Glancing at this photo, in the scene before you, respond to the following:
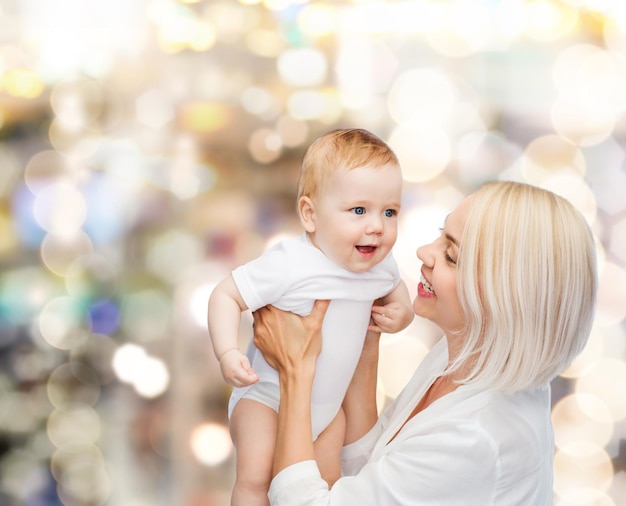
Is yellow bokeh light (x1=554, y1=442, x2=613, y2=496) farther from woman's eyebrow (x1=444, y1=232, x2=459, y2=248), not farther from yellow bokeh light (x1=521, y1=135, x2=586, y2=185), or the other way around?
woman's eyebrow (x1=444, y1=232, x2=459, y2=248)

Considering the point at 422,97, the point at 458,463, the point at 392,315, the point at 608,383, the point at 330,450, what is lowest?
the point at 608,383

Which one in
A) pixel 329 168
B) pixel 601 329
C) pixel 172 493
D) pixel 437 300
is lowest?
pixel 172 493

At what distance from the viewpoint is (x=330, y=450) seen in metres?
1.23

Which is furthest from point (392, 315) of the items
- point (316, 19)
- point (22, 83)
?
point (22, 83)

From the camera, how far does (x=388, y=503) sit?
102 cm

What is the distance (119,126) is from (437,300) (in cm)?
185

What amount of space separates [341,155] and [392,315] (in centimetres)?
27

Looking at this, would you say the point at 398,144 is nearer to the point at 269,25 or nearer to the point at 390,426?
the point at 269,25

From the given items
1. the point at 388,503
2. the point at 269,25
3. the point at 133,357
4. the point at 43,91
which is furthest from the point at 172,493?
the point at 388,503

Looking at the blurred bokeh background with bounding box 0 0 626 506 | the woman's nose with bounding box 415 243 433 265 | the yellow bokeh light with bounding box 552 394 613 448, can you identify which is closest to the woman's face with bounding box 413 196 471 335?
the woman's nose with bounding box 415 243 433 265

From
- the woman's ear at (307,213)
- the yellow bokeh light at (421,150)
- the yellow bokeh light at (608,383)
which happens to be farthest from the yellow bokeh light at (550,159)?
the woman's ear at (307,213)

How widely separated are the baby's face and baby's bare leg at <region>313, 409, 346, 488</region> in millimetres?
269

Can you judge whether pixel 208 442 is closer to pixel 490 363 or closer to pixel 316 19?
pixel 316 19

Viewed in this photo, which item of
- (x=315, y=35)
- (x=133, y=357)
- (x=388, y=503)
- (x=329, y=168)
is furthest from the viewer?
(x=133, y=357)
